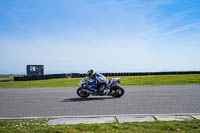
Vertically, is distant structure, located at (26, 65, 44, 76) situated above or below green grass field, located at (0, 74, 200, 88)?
above

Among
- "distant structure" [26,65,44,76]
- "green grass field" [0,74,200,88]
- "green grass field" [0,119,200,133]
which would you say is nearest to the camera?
"green grass field" [0,119,200,133]

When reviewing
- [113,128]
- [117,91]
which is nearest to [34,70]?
[117,91]

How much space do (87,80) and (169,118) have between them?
6.41 meters

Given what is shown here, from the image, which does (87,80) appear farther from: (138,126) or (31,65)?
(31,65)

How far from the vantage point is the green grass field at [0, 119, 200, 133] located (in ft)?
16.9

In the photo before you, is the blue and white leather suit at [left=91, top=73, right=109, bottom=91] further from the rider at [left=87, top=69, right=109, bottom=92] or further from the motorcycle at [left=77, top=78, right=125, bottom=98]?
the motorcycle at [left=77, top=78, right=125, bottom=98]

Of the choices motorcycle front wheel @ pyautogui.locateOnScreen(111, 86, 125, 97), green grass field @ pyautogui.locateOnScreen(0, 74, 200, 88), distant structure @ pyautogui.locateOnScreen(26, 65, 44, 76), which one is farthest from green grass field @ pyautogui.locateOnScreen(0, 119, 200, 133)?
distant structure @ pyautogui.locateOnScreen(26, 65, 44, 76)

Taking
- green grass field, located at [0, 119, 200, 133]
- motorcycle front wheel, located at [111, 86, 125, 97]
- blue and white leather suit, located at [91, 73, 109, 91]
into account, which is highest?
blue and white leather suit, located at [91, 73, 109, 91]

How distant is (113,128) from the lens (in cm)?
541

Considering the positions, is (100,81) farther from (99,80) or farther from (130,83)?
(130,83)

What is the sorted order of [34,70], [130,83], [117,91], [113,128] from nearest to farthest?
[113,128] → [117,91] → [130,83] → [34,70]

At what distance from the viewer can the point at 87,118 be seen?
263 inches

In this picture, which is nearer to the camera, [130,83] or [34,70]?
[130,83]

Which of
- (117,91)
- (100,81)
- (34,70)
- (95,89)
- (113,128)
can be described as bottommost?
(113,128)
